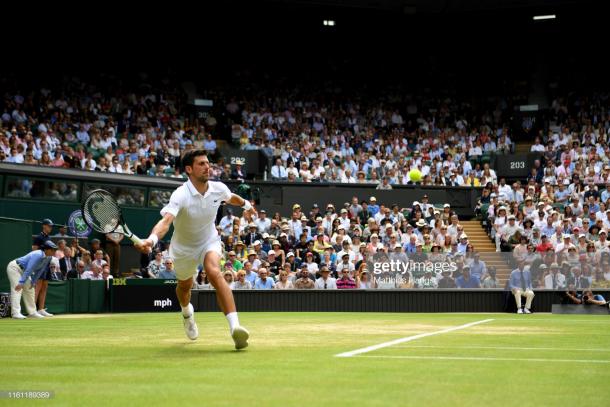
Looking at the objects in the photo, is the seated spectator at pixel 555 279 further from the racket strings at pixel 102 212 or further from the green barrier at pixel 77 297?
the racket strings at pixel 102 212

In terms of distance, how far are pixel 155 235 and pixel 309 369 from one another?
238 centimetres

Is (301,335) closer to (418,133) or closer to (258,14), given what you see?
(418,133)

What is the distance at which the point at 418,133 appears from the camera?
38.8 meters

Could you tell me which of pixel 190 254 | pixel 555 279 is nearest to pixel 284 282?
pixel 555 279

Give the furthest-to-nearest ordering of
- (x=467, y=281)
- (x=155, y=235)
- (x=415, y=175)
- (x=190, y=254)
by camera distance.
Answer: (x=415, y=175), (x=467, y=281), (x=190, y=254), (x=155, y=235)

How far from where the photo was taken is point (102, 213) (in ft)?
34.0

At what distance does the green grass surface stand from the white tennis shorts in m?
0.84

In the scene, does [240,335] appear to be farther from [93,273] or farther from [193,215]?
[93,273]

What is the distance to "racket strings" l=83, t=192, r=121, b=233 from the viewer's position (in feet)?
33.7

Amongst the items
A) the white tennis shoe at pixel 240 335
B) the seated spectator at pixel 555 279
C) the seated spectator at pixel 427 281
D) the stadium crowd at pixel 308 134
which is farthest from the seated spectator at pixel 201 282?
the white tennis shoe at pixel 240 335

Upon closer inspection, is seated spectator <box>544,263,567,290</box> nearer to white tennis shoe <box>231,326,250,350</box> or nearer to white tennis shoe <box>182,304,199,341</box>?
white tennis shoe <box>182,304,199,341</box>

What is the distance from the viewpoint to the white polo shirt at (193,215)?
9.51 meters

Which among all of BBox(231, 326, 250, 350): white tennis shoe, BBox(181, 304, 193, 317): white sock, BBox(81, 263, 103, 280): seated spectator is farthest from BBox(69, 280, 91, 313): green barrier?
BBox(231, 326, 250, 350): white tennis shoe

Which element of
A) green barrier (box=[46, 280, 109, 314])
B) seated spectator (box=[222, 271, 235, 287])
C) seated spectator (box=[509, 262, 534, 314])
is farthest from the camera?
seated spectator (box=[222, 271, 235, 287])
